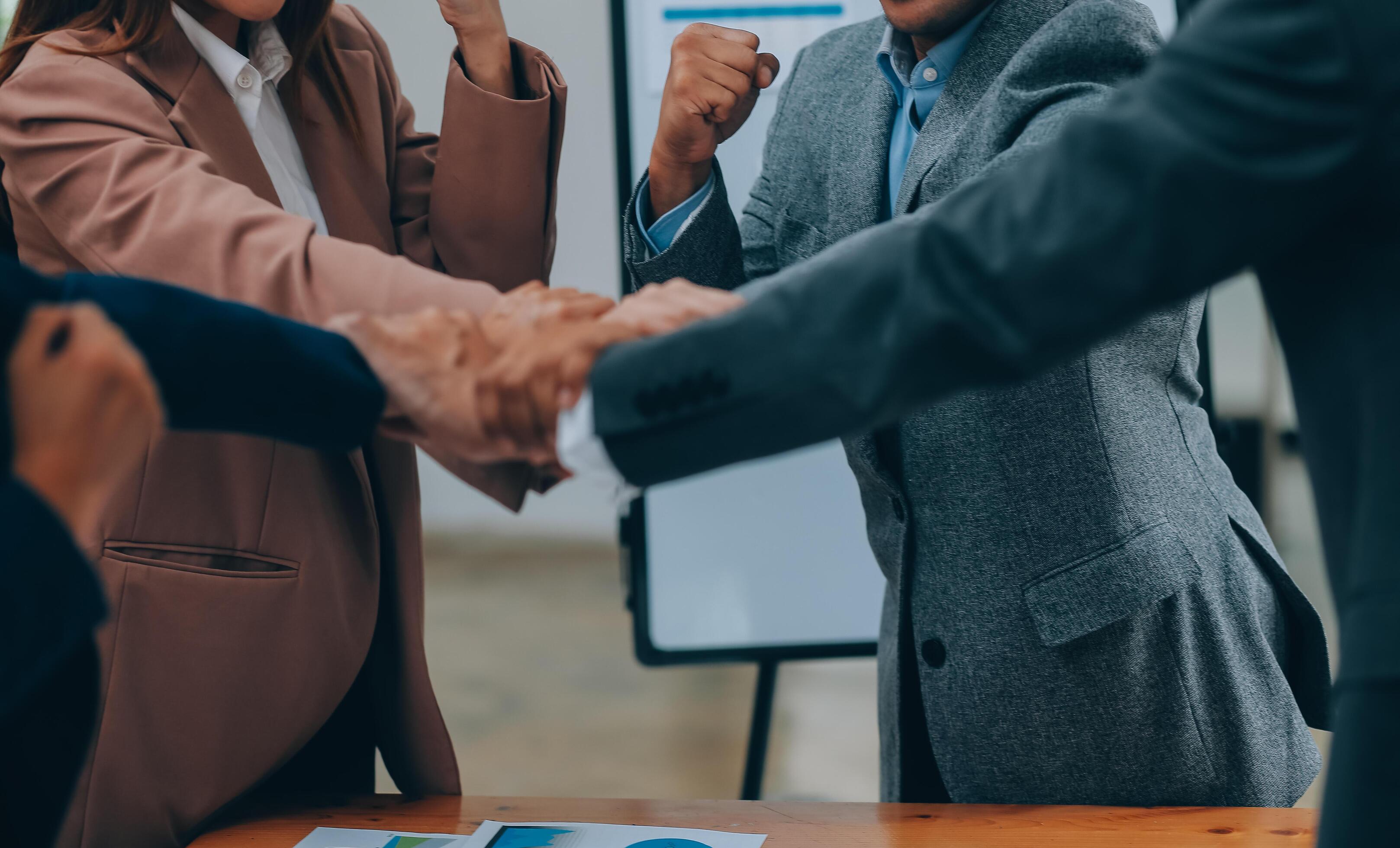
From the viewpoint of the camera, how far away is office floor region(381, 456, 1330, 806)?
2869 mm

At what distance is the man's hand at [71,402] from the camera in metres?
0.56

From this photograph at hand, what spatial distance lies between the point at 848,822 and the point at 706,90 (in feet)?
2.62

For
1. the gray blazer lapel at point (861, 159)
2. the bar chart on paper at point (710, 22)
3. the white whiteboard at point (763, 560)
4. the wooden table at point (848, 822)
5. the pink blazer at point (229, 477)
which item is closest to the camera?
the pink blazer at point (229, 477)

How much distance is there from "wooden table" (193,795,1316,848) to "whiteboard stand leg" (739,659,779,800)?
828mm

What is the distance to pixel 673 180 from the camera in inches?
50.2

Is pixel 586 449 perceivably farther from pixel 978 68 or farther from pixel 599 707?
pixel 599 707

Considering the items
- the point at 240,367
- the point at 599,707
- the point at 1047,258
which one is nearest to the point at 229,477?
the point at 240,367

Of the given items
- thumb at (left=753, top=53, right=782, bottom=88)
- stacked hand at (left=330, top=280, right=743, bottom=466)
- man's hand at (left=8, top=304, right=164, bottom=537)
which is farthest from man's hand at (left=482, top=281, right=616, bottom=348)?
thumb at (left=753, top=53, right=782, bottom=88)

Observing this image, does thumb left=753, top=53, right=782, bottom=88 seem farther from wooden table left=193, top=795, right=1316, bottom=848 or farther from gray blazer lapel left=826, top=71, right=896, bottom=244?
wooden table left=193, top=795, right=1316, bottom=848

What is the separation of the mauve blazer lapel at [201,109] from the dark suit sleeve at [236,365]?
0.27 meters

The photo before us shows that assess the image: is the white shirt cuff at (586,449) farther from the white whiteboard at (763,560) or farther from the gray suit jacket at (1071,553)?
the white whiteboard at (763,560)

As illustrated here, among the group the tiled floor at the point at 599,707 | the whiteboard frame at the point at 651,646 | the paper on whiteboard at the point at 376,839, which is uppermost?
the whiteboard frame at the point at 651,646

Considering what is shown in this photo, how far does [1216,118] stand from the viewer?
0.54 meters

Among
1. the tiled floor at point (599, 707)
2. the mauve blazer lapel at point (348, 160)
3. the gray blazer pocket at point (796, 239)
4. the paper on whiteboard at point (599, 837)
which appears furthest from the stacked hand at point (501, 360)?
the tiled floor at point (599, 707)
